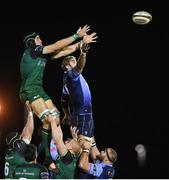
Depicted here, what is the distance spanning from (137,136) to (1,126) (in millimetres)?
4777

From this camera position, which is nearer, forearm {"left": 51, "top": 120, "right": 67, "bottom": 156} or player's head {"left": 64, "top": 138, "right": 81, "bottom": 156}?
forearm {"left": 51, "top": 120, "right": 67, "bottom": 156}

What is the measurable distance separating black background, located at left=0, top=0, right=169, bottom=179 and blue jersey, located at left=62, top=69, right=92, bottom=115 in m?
5.44

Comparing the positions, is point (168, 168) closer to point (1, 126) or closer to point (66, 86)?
point (1, 126)

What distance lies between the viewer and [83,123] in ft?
34.5

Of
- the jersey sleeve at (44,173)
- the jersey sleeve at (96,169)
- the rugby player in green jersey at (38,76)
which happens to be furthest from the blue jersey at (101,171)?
the jersey sleeve at (44,173)

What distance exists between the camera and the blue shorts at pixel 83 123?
1047cm

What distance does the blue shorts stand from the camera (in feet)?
34.3

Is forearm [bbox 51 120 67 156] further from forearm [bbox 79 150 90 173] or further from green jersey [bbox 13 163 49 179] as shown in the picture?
forearm [bbox 79 150 90 173]

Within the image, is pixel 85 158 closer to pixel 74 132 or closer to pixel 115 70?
pixel 74 132

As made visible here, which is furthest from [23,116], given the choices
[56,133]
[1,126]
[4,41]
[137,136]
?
[56,133]

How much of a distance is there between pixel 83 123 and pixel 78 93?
59 cm

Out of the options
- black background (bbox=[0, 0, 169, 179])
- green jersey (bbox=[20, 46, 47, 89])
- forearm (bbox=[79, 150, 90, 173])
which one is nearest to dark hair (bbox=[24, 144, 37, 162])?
forearm (bbox=[79, 150, 90, 173])

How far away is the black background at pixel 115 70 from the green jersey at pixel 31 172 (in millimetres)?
6751

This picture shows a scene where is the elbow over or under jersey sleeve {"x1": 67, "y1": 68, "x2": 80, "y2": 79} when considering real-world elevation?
under
